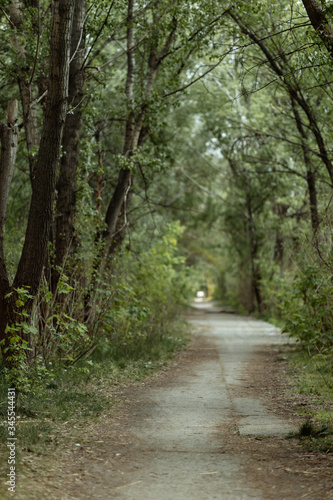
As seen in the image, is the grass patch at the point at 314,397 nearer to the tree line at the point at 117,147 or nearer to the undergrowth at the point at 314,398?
the undergrowth at the point at 314,398

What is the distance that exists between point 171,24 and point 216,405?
870cm

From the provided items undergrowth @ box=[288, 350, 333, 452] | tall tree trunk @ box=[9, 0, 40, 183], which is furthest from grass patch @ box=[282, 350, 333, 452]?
tall tree trunk @ box=[9, 0, 40, 183]

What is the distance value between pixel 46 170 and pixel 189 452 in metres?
3.90

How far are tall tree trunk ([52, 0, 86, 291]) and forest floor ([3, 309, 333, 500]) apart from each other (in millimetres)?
3072

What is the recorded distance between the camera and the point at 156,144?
16469mm

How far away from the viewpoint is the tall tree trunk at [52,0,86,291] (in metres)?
10.4

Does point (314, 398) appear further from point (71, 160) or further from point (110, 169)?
point (110, 169)

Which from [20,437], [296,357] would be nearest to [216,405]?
[20,437]

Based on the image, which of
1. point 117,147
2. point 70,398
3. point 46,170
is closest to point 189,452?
point 70,398

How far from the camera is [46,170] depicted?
7203mm

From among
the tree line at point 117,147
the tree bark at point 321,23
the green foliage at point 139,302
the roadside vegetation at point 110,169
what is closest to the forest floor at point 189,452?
the roadside vegetation at point 110,169

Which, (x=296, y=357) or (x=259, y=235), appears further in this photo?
(x=259, y=235)

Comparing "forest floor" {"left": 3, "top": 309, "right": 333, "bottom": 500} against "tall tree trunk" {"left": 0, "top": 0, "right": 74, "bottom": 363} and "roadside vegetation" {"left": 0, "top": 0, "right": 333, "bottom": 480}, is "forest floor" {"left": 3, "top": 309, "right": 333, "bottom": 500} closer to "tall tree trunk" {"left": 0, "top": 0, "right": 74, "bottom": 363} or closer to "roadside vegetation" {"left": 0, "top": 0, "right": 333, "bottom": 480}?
"roadside vegetation" {"left": 0, "top": 0, "right": 333, "bottom": 480}

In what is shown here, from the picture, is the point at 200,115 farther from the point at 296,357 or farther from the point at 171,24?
the point at 296,357
